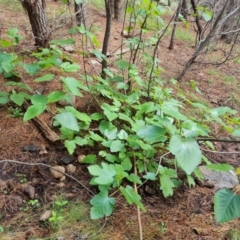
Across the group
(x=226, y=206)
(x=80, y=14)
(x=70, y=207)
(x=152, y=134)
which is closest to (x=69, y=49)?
(x=80, y=14)

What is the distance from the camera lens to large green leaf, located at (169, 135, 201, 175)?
2.68ft

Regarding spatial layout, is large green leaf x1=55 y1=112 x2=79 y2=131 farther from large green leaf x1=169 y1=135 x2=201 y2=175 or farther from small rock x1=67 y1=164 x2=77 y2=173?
large green leaf x1=169 y1=135 x2=201 y2=175

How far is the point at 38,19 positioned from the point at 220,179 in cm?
230

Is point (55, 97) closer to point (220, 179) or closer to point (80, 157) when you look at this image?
point (80, 157)

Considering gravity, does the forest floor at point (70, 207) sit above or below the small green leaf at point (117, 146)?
below

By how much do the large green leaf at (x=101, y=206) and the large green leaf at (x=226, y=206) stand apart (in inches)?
25.9

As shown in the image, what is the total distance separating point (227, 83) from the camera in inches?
153

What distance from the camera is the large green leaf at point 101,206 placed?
1.25 metres

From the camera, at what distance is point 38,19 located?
2688 mm

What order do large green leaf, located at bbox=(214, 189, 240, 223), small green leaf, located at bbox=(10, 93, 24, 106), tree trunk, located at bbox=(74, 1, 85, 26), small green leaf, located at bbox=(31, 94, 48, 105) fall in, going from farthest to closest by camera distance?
tree trunk, located at bbox=(74, 1, 85, 26), small green leaf, located at bbox=(10, 93, 24, 106), small green leaf, located at bbox=(31, 94, 48, 105), large green leaf, located at bbox=(214, 189, 240, 223)

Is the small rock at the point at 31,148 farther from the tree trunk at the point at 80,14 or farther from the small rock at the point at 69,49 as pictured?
the small rock at the point at 69,49

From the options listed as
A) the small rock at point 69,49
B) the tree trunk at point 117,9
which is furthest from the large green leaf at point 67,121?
the tree trunk at point 117,9

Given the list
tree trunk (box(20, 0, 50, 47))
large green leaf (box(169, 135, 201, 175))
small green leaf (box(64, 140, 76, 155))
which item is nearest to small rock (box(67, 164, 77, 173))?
small green leaf (box(64, 140, 76, 155))

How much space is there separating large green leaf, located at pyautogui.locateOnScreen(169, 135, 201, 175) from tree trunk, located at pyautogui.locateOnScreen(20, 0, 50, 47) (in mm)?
2347
